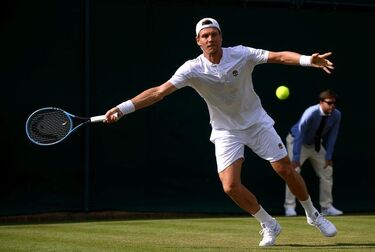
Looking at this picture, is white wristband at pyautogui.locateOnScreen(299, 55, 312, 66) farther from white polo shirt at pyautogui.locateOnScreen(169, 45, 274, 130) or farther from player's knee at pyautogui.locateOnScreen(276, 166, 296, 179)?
player's knee at pyautogui.locateOnScreen(276, 166, 296, 179)

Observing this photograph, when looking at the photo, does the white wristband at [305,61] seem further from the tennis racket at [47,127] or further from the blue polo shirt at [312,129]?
the blue polo shirt at [312,129]

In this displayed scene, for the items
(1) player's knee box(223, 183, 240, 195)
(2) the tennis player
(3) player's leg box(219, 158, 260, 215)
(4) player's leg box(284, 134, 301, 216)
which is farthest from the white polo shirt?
(4) player's leg box(284, 134, 301, 216)

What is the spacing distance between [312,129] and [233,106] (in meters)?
4.38

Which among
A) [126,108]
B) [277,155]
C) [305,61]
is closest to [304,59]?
[305,61]

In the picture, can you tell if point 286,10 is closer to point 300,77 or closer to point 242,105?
point 300,77

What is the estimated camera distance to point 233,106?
730cm

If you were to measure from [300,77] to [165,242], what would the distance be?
16.6 ft

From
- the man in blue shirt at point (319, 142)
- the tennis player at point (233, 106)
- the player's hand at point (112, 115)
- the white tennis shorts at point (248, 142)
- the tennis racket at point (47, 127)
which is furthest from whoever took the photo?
the man in blue shirt at point (319, 142)

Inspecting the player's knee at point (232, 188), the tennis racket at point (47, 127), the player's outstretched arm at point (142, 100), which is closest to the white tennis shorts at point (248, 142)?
the player's knee at point (232, 188)

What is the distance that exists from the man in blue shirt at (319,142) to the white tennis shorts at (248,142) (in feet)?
12.5

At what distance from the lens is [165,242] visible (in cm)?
753

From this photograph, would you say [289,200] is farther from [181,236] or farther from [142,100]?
[142,100]

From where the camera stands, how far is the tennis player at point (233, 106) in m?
7.14

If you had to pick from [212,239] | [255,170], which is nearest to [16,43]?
[255,170]
